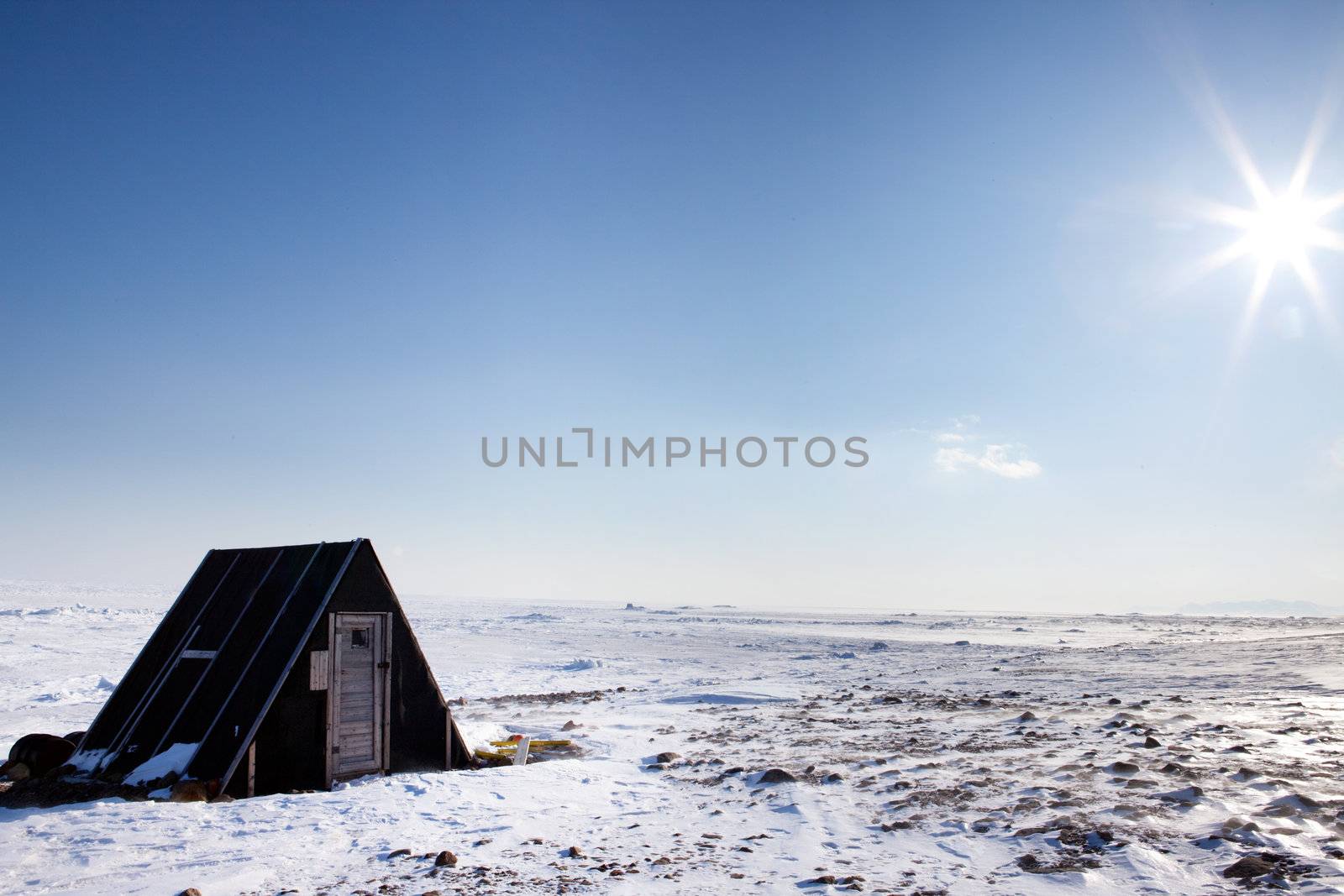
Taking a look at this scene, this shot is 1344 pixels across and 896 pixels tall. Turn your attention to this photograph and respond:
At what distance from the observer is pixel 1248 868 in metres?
7.28

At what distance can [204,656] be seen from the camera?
12.6 meters

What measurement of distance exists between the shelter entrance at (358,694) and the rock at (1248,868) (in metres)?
11.1

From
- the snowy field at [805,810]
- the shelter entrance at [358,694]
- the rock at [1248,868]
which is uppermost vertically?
the shelter entrance at [358,694]

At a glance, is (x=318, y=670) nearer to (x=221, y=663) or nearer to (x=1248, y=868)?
(x=221, y=663)

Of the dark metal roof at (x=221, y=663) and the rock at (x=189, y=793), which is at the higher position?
the dark metal roof at (x=221, y=663)

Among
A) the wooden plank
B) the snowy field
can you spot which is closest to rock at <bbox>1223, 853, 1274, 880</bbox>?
the snowy field

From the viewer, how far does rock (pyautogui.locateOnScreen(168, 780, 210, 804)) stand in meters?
10.3

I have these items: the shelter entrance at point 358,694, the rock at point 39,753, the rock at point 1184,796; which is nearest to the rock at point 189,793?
the shelter entrance at point 358,694

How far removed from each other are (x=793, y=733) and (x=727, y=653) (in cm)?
2696

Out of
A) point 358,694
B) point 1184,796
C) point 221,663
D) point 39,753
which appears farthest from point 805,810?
point 39,753

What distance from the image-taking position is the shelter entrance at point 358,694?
11812 millimetres

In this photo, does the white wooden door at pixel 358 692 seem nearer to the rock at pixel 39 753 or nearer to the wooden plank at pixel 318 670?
the wooden plank at pixel 318 670

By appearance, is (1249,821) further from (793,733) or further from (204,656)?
(204,656)

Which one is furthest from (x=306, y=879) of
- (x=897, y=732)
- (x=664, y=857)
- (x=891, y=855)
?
(x=897, y=732)
